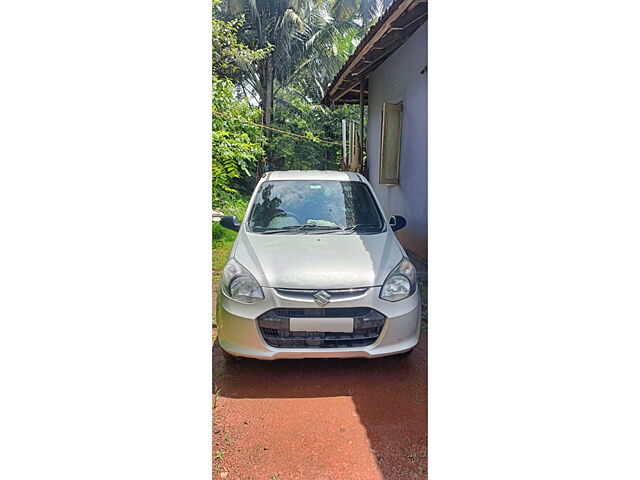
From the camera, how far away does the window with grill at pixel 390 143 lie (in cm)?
274

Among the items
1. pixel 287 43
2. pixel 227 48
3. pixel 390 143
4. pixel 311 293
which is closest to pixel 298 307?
pixel 311 293

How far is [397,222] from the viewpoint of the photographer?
234 centimetres

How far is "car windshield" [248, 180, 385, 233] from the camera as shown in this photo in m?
2.16

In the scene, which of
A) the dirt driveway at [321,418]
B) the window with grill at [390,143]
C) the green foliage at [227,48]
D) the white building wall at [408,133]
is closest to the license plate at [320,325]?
the dirt driveway at [321,418]

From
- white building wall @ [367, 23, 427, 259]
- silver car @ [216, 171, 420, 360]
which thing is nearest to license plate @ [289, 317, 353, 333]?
silver car @ [216, 171, 420, 360]

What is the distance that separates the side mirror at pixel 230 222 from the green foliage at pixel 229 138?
9 centimetres

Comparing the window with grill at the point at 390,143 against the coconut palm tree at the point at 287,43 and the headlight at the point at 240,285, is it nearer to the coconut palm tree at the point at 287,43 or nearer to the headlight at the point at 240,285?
the coconut palm tree at the point at 287,43

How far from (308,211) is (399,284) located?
641mm

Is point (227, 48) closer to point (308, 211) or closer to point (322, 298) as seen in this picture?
point (308, 211)

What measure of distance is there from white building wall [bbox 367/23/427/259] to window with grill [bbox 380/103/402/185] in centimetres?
4

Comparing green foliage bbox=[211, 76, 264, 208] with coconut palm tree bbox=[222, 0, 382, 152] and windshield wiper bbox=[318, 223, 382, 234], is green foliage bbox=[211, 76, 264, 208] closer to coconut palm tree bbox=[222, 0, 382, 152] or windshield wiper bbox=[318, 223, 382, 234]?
coconut palm tree bbox=[222, 0, 382, 152]
